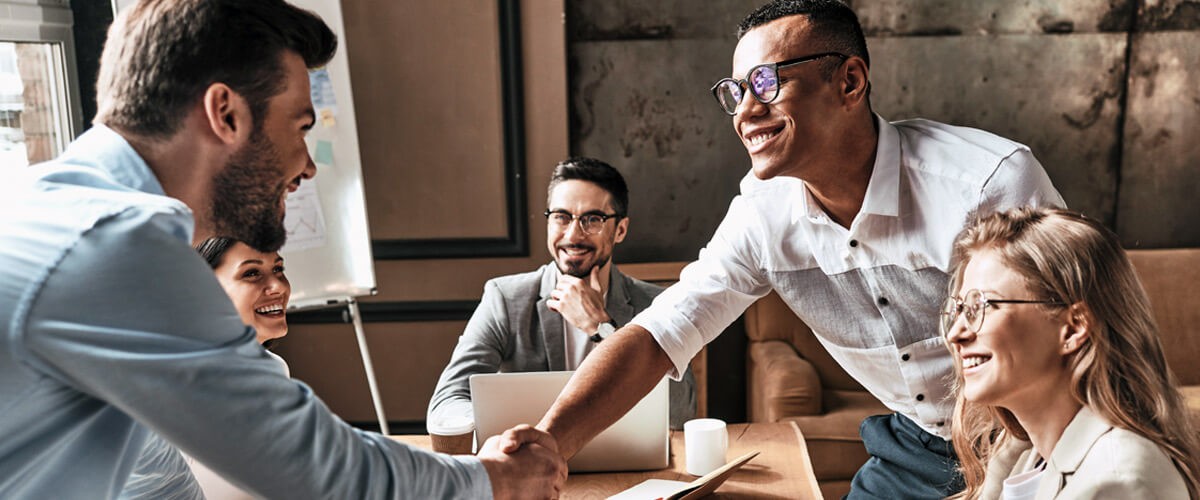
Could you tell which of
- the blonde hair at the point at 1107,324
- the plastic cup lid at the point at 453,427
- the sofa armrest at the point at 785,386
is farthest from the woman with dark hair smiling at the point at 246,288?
the sofa armrest at the point at 785,386

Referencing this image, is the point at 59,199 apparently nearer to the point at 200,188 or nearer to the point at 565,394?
the point at 200,188

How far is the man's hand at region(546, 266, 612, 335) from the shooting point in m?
2.75

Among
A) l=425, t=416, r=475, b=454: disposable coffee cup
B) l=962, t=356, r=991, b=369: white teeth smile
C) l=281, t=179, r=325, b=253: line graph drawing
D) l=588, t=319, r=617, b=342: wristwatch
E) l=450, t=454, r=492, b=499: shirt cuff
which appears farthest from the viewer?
l=281, t=179, r=325, b=253: line graph drawing

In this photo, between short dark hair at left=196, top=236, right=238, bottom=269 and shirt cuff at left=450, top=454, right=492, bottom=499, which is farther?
short dark hair at left=196, top=236, right=238, bottom=269

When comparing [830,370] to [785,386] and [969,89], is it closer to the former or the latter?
[785,386]

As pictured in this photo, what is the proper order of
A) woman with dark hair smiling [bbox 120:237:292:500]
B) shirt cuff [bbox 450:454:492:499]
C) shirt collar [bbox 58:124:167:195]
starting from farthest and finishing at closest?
woman with dark hair smiling [bbox 120:237:292:500] < shirt cuff [bbox 450:454:492:499] < shirt collar [bbox 58:124:167:195]

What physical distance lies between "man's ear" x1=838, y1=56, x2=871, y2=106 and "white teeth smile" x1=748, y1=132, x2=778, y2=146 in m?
0.16

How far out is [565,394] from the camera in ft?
5.92

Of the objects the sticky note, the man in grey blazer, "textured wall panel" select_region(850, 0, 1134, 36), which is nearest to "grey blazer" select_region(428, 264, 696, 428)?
the man in grey blazer

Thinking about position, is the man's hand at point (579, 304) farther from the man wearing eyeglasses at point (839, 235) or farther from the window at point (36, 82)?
the window at point (36, 82)

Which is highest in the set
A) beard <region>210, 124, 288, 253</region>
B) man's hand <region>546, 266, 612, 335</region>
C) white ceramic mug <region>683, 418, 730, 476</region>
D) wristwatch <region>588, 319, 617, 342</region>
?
beard <region>210, 124, 288, 253</region>

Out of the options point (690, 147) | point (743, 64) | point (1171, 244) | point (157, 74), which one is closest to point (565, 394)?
point (743, 64)

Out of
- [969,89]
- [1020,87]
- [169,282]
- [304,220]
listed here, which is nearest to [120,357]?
[169,282]

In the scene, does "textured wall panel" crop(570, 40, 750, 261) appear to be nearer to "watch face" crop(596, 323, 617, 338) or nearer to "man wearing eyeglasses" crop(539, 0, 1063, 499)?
"watch face" crop(596, 323, 617, 338)
